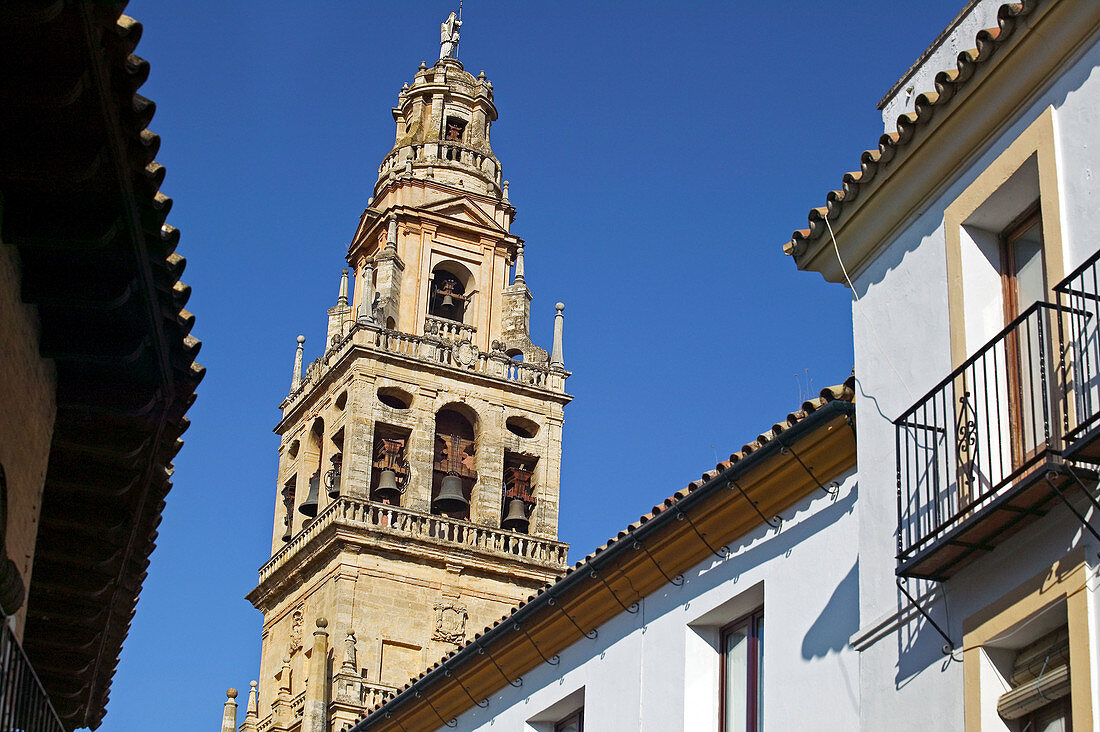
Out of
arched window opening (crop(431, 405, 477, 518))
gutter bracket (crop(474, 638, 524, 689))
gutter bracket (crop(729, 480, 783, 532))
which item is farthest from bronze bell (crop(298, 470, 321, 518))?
gutter bracket (crop(729, 480, 783, 532))

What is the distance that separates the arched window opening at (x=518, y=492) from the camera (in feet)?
140

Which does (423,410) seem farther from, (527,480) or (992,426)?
(992,426)

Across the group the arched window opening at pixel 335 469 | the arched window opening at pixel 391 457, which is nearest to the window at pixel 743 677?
the arched window opening at pixel 335 469

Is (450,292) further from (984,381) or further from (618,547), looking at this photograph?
(984,381)

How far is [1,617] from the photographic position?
28.5 ft

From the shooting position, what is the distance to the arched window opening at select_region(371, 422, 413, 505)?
1665 inches

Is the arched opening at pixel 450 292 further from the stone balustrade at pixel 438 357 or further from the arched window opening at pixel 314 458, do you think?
the arched window opening at pixel 314 458

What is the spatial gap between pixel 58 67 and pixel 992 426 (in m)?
5.70

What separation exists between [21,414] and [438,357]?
34.0m

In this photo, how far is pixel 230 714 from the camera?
42031 mm

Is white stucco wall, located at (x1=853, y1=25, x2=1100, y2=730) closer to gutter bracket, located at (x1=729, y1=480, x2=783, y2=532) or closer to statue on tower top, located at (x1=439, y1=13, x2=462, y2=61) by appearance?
gutter bracket, located at (x1=729, y1=480, x2=783, y2=532)

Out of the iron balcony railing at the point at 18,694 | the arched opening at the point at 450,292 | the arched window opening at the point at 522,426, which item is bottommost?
the iron balcony railing at the point at 18,694

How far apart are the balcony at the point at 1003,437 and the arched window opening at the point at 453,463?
30861mm

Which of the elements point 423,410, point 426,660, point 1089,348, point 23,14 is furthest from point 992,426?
point 423,410
